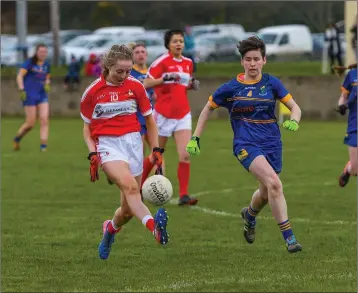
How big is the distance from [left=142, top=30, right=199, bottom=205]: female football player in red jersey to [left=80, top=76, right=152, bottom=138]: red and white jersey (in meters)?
4.55

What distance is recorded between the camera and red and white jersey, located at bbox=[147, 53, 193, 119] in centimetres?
1478

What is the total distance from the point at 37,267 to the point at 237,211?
181 inches

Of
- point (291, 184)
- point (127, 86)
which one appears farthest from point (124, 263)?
point (291, 184)

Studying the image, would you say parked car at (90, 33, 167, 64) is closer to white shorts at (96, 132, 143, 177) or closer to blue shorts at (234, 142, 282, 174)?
blue shorts at (234, 142, 282, 174)

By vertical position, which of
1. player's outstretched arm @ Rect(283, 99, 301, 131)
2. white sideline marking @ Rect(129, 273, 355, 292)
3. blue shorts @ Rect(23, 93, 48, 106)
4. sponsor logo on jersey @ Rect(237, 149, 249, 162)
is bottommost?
blue shorts @ Rect(23, 93, 48, 106)

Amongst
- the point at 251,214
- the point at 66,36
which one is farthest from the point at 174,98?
the point at 66,36

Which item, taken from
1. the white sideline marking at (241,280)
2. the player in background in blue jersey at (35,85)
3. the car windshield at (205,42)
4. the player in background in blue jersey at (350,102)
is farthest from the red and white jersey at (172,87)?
the car windshield at (205,42)

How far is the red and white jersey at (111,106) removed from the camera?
9922 mm

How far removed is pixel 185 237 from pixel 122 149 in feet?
6.41

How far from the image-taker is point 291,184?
56.3 ft

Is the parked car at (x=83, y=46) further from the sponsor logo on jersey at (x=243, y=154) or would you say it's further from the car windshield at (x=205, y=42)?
the sponsor logo on jersey at (x=243, y=154)

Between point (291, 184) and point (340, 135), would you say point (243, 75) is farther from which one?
point (340, 135)

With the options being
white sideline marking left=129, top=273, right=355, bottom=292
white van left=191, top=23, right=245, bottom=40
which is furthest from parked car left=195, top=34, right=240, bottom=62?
white sideline marking left=129, top=273, right=355, bottom=292

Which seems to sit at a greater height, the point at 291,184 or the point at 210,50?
the point at 291,184
